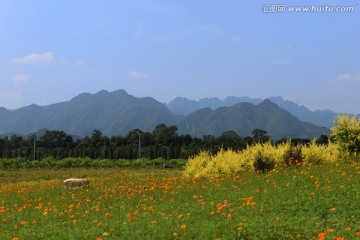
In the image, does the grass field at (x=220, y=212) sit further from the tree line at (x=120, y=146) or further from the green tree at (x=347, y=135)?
the tree line at (x=120, y=146)

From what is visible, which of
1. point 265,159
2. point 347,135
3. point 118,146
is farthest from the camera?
point 118,146

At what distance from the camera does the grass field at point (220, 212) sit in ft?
23.1

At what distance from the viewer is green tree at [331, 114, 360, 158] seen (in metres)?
15.1

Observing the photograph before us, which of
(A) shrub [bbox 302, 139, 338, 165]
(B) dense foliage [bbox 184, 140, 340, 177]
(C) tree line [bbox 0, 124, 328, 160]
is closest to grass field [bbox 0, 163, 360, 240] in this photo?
(B) dense foliage [bbox 184, 140, 340, 177]

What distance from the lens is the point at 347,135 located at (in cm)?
1530

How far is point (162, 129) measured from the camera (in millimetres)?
101688

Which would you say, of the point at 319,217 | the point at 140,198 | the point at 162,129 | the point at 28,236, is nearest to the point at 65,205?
the point at 140,198

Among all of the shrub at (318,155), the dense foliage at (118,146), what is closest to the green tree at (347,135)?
the shrub at (318,155)

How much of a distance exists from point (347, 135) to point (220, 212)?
356 inches

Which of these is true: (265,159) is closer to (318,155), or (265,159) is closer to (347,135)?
(318,155)

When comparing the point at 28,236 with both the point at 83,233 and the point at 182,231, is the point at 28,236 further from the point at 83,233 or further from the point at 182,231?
the point at 182,231

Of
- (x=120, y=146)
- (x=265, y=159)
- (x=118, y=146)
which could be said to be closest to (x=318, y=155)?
(x=265, y=159)

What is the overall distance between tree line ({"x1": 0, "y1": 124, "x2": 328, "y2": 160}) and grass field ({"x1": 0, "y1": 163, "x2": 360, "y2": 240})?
4197 cm

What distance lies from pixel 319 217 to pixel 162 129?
9428cm
